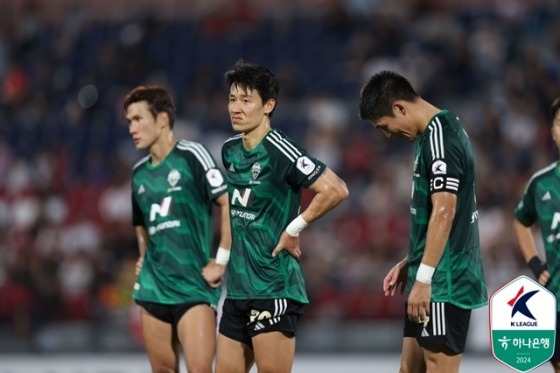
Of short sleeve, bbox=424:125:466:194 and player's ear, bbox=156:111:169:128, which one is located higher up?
player's ear, bbox=156:111:169:128

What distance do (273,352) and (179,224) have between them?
1.43 m

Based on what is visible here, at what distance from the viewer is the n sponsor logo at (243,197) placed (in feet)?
20.2

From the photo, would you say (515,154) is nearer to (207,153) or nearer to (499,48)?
(499,48)

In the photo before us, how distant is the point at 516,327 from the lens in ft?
17.7

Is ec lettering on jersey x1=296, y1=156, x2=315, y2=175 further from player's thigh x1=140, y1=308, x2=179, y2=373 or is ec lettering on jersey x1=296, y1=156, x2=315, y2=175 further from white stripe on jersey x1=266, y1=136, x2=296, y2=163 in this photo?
player's thigh x1=140, y1=308, x2=179, y2=373

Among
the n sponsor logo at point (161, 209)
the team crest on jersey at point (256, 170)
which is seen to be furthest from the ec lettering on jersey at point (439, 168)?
the n sponsor logo at point (161, 209)

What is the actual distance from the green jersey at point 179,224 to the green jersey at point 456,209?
1697mm

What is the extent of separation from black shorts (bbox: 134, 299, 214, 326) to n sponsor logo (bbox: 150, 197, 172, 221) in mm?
616

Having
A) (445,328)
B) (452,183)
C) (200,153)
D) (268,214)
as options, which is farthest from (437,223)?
(200,153)

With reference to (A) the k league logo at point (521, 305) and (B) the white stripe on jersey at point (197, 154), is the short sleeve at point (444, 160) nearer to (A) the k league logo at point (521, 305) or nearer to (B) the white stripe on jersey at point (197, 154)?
(A) the k league logo at point (521, 305)

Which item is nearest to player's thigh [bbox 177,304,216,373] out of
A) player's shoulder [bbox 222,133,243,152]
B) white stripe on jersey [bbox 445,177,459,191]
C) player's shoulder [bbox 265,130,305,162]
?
player's shoulder [bbox 222,133,243,152]

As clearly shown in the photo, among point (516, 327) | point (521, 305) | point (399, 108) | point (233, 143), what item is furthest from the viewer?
point (233, 143)

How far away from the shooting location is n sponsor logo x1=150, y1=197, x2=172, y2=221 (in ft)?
23.3

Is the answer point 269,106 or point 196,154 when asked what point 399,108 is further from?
point 196,154
